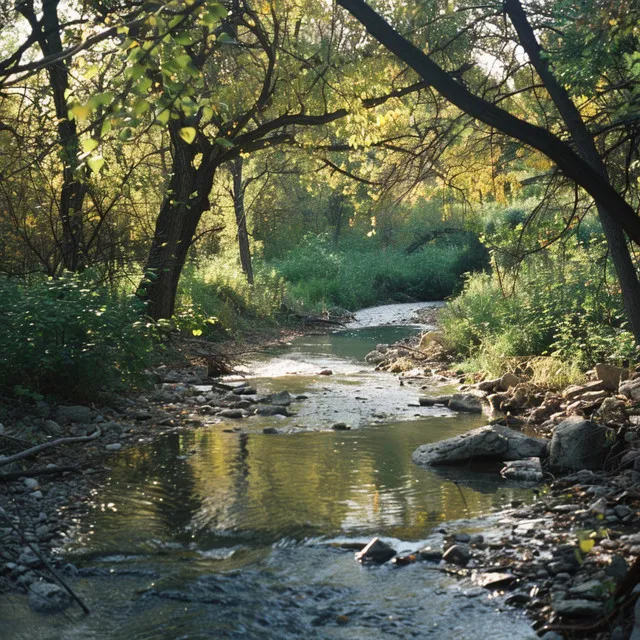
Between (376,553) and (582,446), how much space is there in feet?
9.48

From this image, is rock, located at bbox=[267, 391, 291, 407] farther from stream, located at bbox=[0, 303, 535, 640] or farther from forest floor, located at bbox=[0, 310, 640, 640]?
stream, located at bbox=[0, 303, 535, 640]

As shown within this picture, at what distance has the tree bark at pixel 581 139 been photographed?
6750 mm

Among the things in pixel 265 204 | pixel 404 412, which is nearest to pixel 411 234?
pixel 265 204

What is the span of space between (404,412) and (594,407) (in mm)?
2436

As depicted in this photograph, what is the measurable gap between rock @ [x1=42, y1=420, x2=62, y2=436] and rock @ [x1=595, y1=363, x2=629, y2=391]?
6459 mm

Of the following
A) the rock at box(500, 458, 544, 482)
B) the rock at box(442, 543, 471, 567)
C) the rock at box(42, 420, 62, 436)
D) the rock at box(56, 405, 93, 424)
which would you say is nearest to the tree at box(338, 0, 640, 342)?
the rock at box(500, 458, 544, 482)

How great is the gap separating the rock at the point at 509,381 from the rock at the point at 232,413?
3965 millimetres

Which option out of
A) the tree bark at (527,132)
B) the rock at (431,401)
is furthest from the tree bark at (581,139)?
the rock at (431,401)

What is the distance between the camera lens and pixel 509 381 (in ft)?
38.0

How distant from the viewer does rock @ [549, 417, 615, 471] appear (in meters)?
7.25

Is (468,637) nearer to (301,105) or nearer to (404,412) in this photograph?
(404,412)

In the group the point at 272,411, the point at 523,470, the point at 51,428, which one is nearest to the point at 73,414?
the point at 51,428

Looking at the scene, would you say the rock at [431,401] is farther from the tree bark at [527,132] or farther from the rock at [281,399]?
the tree bark at [527,132]

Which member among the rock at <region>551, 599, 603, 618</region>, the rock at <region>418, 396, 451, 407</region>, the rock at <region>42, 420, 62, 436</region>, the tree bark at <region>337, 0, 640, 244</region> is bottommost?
the rock at <region>551, 599, 603, 618</region>
